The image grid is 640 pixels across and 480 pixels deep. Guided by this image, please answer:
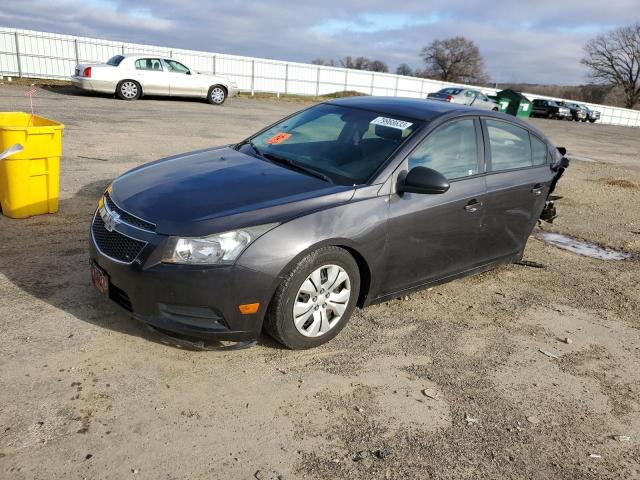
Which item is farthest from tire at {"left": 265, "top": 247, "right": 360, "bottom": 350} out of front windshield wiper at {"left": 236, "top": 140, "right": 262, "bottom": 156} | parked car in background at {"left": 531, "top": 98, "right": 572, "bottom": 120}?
parked car in background at {"left": 531, "top": 98, "right": 572, "bottom": 120}

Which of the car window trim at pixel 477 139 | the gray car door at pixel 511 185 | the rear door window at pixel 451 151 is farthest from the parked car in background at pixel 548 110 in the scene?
the rear door window at pixel 451 151

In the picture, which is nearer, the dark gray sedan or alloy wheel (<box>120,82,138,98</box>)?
the dark gray sedan

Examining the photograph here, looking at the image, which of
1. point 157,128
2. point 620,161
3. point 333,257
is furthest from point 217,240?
point 620,161

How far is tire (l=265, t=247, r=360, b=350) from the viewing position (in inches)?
131

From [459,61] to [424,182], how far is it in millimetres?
98335

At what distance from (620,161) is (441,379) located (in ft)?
50.1

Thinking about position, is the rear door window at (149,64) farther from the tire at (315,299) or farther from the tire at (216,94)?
the tire at (315,299)

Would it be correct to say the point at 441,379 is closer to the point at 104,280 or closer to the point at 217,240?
the point at 217,240

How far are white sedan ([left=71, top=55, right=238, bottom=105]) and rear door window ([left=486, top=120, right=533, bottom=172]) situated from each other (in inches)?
643

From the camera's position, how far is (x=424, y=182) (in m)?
3.71

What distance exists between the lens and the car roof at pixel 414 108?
4348 mm

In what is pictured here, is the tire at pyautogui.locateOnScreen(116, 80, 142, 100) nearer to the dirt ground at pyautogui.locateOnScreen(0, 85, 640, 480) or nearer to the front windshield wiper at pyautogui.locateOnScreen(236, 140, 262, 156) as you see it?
the dirt ground at pyautogui.locateOnScreen(0, 85, 640, 480)

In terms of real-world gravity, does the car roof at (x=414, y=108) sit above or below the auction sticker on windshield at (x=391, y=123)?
above

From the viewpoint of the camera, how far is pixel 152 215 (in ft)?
10.8
